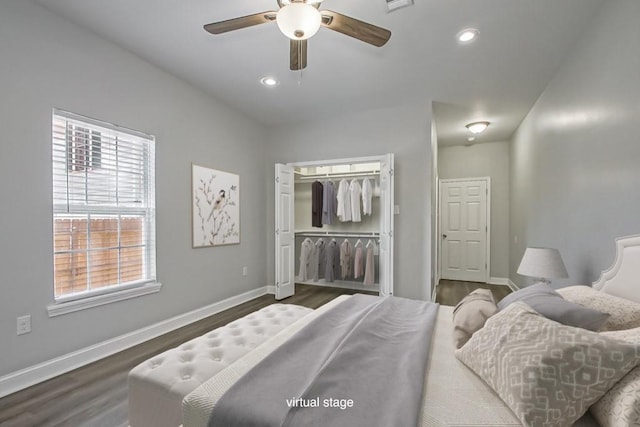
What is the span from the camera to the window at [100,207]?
2223 millimetres

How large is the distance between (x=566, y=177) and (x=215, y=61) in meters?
3.49

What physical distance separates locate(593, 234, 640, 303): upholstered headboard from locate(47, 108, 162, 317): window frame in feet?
11.7

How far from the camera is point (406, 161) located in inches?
149

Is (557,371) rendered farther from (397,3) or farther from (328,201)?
(328,201)

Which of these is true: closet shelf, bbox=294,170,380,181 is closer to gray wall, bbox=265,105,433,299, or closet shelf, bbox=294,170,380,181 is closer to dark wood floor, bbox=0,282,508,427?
gray wall, bbox=265,105,433,299

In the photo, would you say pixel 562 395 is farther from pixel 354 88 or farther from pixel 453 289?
pixel 453 289

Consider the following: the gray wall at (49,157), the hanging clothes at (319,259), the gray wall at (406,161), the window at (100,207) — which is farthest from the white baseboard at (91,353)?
the gray wall at (406,161)

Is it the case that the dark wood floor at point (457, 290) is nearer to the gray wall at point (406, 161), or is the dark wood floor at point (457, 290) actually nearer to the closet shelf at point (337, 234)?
the gray wall at point (406, 161)

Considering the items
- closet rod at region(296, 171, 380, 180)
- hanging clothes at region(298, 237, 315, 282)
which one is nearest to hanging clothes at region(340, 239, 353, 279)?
hanging clothes at region(298, 237, 315, 282)

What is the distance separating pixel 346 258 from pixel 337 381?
3593mm

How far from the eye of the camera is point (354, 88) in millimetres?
3318

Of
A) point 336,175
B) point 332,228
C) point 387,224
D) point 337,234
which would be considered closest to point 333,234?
point 337,234

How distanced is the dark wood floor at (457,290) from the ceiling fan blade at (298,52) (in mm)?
3640

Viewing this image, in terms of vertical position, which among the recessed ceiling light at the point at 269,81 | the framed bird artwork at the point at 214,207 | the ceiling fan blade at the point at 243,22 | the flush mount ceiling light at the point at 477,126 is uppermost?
the recessed ceiling light at the point at 269,81
